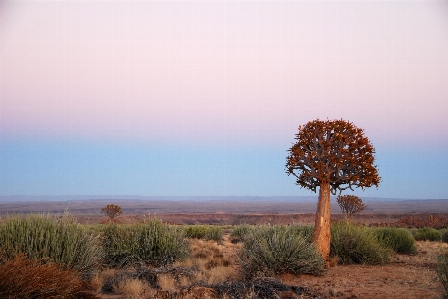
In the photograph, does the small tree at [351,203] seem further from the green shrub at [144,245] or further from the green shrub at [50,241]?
the green shrub at [50,241]

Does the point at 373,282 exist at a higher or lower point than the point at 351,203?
lower

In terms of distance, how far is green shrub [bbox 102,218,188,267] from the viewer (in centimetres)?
1431

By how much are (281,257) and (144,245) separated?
14.5 ft

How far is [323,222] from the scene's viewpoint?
46.0 ft

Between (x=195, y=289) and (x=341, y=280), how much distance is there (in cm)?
454

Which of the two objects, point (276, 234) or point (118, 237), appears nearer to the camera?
point (276, 234)

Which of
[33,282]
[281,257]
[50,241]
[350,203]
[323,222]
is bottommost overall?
[281,257]

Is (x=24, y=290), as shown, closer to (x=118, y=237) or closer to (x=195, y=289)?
(x=195, y=289)

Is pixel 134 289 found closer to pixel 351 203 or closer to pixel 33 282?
pixel 33 282

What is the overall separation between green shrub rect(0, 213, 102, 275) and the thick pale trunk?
21.5ft


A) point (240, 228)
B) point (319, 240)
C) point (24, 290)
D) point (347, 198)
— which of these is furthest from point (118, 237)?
point (347, 198)

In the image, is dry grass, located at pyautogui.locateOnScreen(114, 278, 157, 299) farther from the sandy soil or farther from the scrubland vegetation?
the sandy soil

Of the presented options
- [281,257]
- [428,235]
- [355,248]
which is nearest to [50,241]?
[281,257]

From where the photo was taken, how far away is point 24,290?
24.9ft
